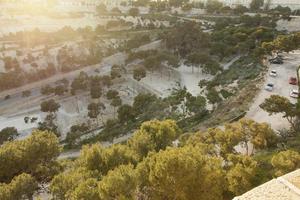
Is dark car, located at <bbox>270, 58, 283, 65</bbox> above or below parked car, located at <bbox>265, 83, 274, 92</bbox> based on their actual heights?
above

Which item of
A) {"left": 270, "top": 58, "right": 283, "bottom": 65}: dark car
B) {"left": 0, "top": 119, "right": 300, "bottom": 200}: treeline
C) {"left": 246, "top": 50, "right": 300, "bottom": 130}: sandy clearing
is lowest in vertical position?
{"left": 246, "top": 50, "right": 300, "bottom": 130}: sandy clearing

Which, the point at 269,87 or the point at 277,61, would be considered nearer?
the point at 269,87

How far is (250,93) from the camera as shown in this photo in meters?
33.8

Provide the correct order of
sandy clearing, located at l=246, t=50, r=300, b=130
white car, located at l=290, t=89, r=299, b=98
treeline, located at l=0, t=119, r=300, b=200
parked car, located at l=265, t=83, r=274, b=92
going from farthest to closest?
parked car, located at l=265, t=83, r=274, b=92 < white car, located at l=290, t=89, r=299, b=98 < sandy clearing, located at l=246, t=50, r=300, b=130 < treeline, located at l=0, t=119, r=300, b=200

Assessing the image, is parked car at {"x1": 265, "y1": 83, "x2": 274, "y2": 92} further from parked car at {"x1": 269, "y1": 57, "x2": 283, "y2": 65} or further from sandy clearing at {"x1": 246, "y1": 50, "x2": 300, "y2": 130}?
parked car at {"x1": 269, "y1": 57, "x2": 283, "y2": 65}

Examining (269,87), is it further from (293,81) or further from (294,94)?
(293,81)

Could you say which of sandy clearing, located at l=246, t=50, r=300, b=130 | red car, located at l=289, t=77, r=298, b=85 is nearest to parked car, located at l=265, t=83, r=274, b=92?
sandy clearing, located at l=246, t=50, r=300, b=130

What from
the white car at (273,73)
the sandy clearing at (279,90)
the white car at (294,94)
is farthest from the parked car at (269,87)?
the white car at (273,73)

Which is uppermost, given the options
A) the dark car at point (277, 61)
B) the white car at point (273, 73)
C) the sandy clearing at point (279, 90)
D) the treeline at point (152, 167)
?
the treeline at point (152, 167)

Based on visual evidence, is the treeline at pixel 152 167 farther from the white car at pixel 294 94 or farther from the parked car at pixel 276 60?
the parked car at pixel 276 60

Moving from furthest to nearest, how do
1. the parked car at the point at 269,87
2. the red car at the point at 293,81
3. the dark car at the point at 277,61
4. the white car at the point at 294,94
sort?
the dark car at the point at 277,61, the red car at the point at 293,81, the parked car at the point at 269,87, the white car at the point at 294,94

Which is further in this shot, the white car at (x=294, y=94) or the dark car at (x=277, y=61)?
the dark car at (x=277, y=61)

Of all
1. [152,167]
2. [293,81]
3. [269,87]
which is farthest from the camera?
[293,81]

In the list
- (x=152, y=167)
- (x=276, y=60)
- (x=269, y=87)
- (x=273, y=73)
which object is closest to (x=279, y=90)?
(x=269, y=87)
